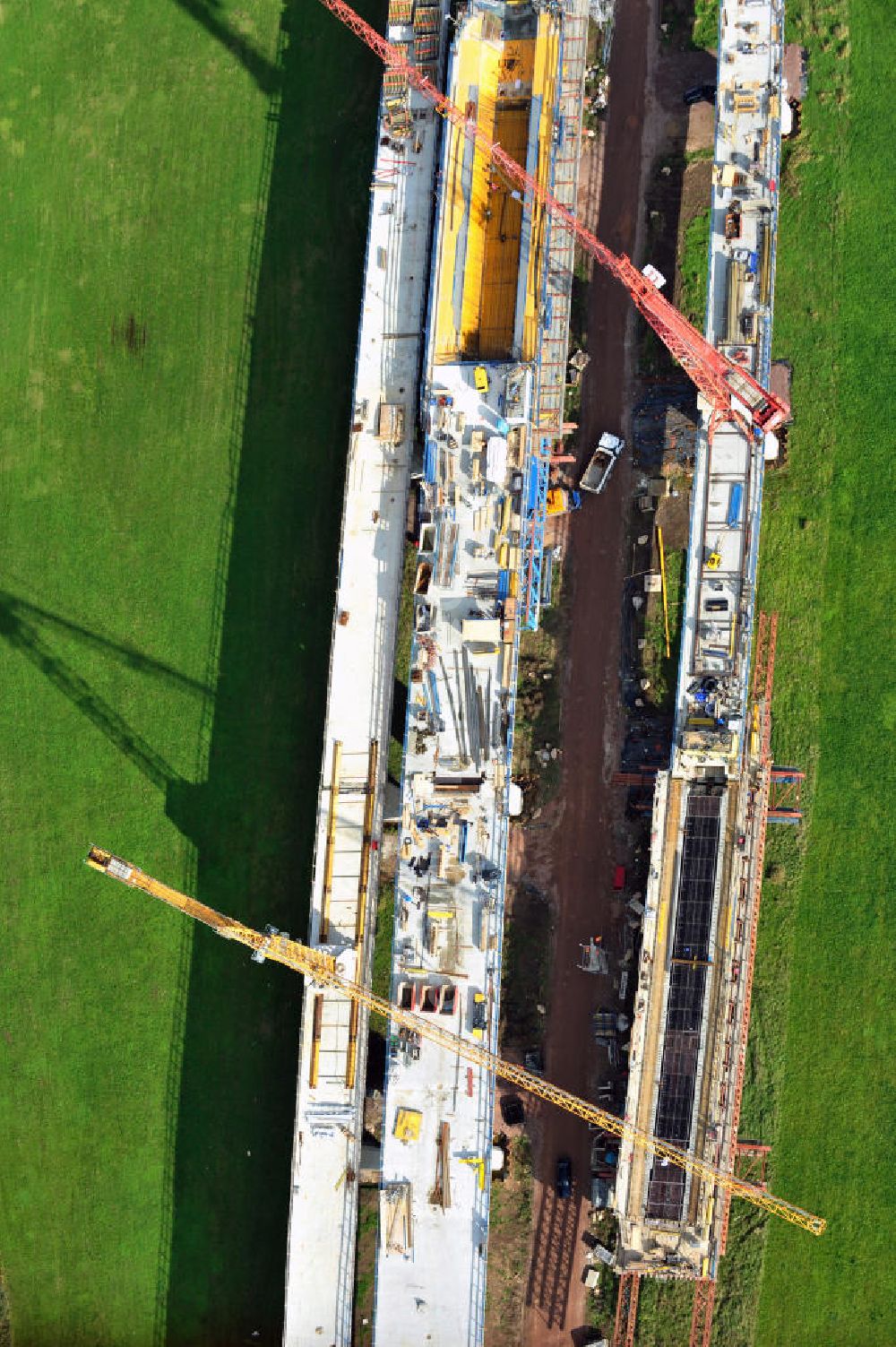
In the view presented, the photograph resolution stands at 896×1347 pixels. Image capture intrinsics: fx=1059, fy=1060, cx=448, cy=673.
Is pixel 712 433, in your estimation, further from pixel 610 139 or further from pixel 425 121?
pixel 425 121

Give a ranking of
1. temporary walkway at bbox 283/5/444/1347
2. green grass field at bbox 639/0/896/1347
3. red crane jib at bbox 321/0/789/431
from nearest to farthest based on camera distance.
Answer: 1. red crane jib at bbox 321/0/789/431
2. temporary walkway at bbox 283/5/444/1347
3. green grass field at bbox 639/0/896/1347

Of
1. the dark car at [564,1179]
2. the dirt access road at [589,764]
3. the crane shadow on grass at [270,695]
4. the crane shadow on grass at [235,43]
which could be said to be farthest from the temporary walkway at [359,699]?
the dark car at [564,1179]

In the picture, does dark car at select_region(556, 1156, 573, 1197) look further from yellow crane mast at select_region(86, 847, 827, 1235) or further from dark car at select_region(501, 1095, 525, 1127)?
dark car at select_region(501, 1095, 525, 1127)

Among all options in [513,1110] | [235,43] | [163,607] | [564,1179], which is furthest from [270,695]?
[235,43]

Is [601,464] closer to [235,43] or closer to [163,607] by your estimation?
[163,607]

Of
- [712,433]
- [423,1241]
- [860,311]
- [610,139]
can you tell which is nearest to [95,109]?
[610,139]

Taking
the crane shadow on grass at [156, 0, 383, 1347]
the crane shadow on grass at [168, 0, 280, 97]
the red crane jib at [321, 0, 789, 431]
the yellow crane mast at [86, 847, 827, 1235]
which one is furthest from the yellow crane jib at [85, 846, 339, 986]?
the crane shadow on grass at [168, 0, 280, 97]
